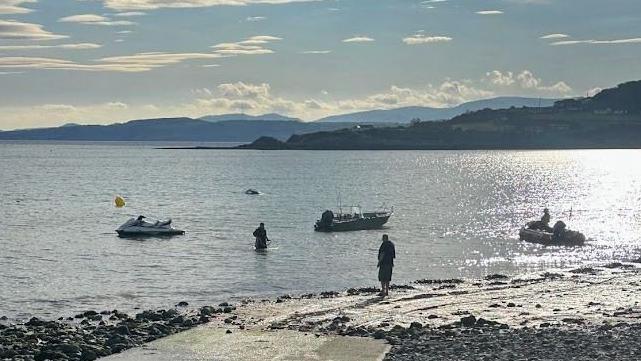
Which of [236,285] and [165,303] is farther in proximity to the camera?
[236,285]

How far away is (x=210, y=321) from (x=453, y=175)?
144m

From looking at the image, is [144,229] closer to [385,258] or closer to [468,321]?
[385,258]

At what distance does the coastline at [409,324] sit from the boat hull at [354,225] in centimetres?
2800

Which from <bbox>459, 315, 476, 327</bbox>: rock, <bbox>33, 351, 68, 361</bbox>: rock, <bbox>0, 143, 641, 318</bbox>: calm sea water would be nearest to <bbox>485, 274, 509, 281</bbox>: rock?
<bbox>0, 143, 641, 318</bbox>: calm sea water

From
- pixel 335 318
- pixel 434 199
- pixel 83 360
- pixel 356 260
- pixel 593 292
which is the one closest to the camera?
pixel 83 360

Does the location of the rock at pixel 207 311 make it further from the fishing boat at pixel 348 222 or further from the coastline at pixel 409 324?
the fishing boat at pixel 348 222

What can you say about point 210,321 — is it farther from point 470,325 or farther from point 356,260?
point 356,260

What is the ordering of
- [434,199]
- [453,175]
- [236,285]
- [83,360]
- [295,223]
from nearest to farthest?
[83,360], [236,285], [295,223], [434,199], [453,175]

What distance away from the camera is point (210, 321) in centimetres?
3019

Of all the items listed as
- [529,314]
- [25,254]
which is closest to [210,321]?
[529,314]

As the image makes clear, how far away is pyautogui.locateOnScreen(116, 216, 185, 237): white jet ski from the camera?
6216 cm

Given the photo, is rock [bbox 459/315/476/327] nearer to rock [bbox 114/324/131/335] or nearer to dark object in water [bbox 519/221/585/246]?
rock [bbox 114/324/131/335]

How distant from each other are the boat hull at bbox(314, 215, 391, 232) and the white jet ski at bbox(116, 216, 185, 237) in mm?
10450

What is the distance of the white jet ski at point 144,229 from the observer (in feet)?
204
